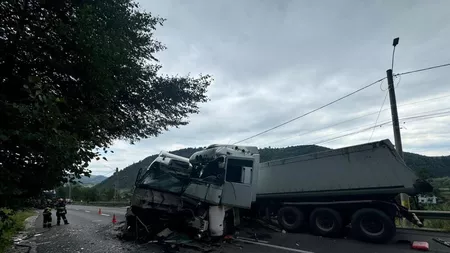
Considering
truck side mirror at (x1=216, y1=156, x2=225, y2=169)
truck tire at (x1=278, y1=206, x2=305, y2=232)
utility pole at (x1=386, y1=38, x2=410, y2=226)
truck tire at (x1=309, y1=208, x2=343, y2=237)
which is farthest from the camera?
utility pole at (x1=386, y1=38, x2=410, y2=226)

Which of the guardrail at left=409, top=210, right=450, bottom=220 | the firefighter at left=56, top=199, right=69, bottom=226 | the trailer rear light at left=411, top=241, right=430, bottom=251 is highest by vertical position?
the guardrail at left=409, top=210, right=450, bottom=220

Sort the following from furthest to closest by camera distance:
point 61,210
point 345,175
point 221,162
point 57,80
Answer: point 61,210, point 221,162, point 345,175, point 57,80

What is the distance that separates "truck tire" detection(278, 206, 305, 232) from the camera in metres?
9.00

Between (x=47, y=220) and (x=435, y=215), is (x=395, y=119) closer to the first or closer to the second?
(x=435, y=215)

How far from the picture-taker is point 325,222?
27.9 feet

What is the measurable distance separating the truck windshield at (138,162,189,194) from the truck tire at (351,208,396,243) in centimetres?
482

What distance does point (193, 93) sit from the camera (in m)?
9.00

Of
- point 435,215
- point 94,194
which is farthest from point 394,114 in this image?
point 94,194

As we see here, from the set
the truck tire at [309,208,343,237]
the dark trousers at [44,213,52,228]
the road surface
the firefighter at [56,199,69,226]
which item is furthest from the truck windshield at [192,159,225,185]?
the firefighter at [56,199,69,226]

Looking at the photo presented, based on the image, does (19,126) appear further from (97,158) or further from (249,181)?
(249,181)

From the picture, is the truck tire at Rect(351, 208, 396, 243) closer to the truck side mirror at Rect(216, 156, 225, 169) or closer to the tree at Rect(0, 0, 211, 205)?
the truck side mirror at Rect(216, 156, 225, 169)

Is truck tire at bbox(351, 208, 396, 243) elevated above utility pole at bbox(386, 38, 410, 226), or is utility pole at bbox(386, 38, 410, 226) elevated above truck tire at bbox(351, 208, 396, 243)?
utility pole at bbox(386, 38, 410, 226)

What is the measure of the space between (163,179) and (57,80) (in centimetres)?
404

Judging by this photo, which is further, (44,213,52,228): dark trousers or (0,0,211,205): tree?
(44,213,52,228): dark trousers
